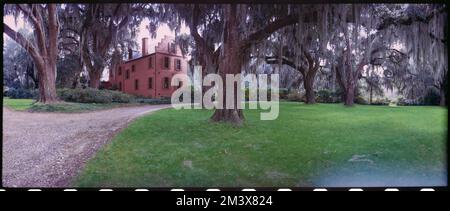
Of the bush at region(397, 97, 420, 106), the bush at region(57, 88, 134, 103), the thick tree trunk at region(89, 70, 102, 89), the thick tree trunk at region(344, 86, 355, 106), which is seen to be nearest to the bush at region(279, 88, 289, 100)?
the thick tree trunk at region(344, 86, 355, 106)

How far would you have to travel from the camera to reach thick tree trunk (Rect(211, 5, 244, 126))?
9.13 feet

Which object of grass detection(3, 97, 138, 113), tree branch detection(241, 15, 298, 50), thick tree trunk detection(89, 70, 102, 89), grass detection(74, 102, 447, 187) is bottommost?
grass detection(74, 102, 447, 187)

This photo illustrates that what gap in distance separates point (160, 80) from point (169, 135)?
21.5 inches

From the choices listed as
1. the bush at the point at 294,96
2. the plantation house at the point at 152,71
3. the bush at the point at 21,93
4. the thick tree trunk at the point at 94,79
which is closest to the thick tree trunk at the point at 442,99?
the bush at the point at 294,96

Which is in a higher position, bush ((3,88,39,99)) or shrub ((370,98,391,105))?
bush ((3,88,39,99))

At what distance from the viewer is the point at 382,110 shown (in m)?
2.88

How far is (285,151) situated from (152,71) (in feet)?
4.85

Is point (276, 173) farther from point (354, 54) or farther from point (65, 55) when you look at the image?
point (65, 55)

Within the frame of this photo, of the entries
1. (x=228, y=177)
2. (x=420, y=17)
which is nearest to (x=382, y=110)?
(x=420, y=17)

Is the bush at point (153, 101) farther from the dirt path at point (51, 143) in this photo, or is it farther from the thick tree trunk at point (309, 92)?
the thick tree trunk at point (309, 92)

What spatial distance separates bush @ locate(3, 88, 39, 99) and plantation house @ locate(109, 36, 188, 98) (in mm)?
646

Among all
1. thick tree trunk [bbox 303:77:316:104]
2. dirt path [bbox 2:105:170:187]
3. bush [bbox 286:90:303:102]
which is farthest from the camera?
thick tree trunk [bbox 303:77:316:104]

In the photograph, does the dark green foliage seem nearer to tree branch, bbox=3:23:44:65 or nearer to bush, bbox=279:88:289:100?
bush, bbox=279:88:289:100

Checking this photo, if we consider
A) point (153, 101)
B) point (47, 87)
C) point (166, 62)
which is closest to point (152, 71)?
point (166, 62)
